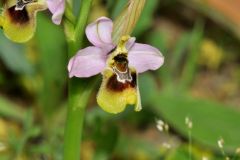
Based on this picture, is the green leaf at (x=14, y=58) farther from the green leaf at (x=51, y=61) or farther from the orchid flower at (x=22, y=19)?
the orchid flower at (x=22, y=19)

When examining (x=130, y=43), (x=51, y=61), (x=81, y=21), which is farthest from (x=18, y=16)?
(x=51, y=61)

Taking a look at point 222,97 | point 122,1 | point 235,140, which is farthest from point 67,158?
point 222,97

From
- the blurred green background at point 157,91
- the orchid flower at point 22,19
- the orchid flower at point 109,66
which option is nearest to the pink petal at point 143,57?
the orchid flower at point 109,66

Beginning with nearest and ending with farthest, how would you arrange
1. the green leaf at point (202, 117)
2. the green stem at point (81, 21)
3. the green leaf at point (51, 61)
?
1. the green stem at point (81, 21)
2. the green leaf at point (202, 117)
3. the green leaf at point (51, 61)

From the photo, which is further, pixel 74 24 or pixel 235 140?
pixel 235 140

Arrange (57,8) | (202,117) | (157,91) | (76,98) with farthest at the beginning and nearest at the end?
(157,91) → (202,117) → (76,98) → (57,8)

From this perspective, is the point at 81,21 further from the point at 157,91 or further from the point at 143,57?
the point at 157,91

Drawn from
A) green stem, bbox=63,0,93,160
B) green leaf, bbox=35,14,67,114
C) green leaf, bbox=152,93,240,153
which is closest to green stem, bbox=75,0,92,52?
green stem, bbox=63,0,93,160

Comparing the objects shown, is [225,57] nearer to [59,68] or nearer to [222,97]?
[222,97]
